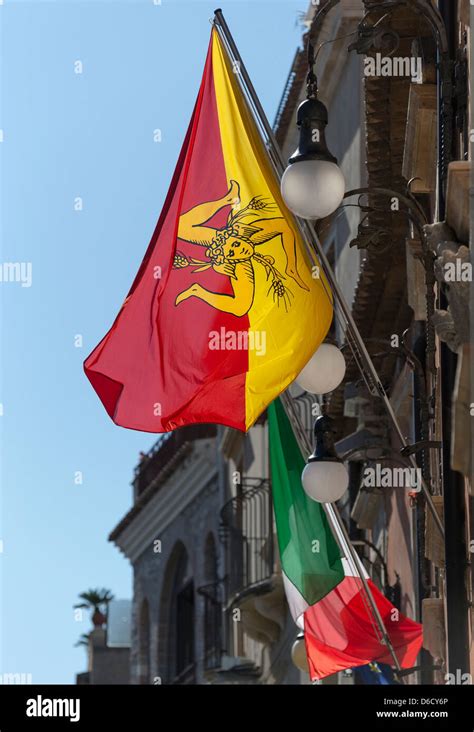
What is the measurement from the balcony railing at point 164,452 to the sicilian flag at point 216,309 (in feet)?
73.2

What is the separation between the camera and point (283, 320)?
10625mm

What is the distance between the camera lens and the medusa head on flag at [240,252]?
10.7 metres

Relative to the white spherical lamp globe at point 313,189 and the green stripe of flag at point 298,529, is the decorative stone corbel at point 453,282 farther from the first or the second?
the green stripe of flag at point 298,529

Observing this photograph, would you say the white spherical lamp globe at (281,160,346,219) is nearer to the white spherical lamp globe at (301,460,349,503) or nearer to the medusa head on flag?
the medusa head on flag

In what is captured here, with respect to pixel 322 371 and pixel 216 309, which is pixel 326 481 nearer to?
pixel 322 371

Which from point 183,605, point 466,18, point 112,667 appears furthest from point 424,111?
point 112,667

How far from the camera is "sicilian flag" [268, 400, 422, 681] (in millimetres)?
14039

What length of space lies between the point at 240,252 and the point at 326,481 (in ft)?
7.30

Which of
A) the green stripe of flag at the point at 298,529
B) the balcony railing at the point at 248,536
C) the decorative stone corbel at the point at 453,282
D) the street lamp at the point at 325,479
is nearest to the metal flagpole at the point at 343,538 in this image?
the green stripe of flag at the point at 298,529

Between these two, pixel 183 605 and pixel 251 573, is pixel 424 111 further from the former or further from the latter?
pixel 183 605

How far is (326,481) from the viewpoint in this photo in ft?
39.9

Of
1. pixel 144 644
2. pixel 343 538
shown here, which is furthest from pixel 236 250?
pixel 144 644

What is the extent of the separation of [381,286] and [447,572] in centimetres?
674

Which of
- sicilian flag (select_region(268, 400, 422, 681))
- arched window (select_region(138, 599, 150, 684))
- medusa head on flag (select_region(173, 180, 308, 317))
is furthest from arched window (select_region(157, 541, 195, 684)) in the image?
medusa head on flag (select_region(173, 180, 308, 317))
